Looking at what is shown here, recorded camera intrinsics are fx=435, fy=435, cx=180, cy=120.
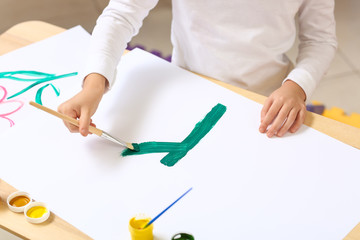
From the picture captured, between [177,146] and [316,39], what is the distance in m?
0.37

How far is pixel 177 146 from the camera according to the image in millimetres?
595

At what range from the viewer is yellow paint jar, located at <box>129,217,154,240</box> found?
1.49ft

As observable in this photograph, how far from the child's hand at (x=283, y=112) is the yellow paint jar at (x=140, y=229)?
0.76 ft

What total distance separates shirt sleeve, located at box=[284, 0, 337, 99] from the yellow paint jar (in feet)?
1.29

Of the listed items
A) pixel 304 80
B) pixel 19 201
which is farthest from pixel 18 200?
pixel 304 80

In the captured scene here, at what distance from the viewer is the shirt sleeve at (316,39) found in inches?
29.4

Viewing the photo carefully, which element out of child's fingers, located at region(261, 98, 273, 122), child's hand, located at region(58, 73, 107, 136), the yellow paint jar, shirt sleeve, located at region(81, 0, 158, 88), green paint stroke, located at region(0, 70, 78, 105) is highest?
shirt sleeve, located at region(81, 0, 158, 88)

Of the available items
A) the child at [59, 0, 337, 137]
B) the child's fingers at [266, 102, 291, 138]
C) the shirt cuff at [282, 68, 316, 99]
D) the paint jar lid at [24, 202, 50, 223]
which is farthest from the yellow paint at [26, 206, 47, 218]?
the shirt cuff at [282, 68, 316, 99]

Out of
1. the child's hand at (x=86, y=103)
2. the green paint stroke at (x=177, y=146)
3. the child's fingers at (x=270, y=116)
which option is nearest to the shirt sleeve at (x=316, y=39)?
the child's fingers at (x=270, y=116)

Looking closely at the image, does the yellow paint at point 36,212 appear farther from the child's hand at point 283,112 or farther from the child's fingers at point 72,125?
the child's hand at point 283,112

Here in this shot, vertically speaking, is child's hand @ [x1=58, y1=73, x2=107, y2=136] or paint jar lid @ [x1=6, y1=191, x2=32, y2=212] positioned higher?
child's hand @ [x1=58, y1=73, x2=107, y2=136]

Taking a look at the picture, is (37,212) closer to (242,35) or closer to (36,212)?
(36,212)

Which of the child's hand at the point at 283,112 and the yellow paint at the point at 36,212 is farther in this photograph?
the child's hand at the point at 283,112

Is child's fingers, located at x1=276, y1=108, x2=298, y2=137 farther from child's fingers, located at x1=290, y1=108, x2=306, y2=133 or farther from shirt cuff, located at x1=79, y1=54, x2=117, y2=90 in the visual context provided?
shirt cuff, located at x1=79, y1=54, x2=117, y2=90
